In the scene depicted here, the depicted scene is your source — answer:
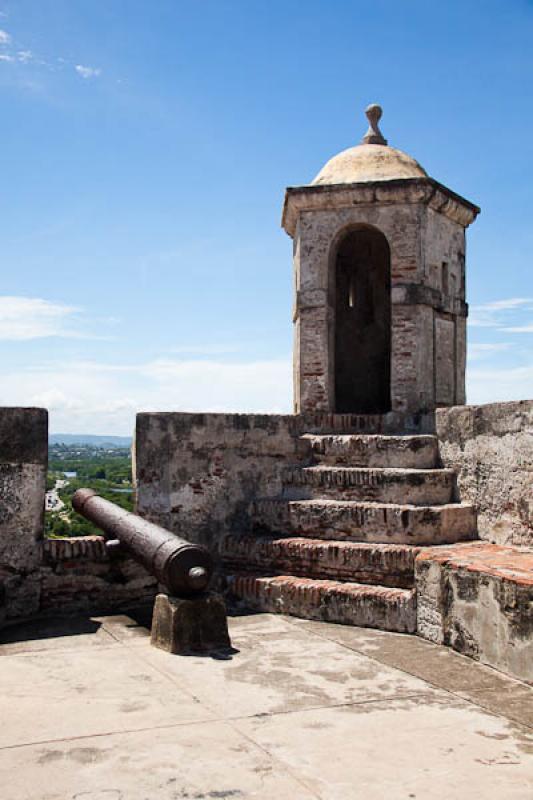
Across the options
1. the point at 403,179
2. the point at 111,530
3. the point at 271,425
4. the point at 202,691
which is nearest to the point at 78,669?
the point at 202,691

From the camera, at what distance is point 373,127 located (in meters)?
9.05

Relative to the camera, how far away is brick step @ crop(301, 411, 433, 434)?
25.6 ft

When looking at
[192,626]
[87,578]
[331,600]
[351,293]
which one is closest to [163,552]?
[192,626]

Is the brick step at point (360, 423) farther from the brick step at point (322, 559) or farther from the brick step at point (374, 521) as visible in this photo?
the brick step at point (322, 559)

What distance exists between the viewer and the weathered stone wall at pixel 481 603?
15.8ft

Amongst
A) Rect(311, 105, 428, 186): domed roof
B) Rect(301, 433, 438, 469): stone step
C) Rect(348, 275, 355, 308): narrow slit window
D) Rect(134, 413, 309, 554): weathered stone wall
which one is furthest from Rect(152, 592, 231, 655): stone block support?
Rect(348, 275, 355, 308): narrow slit window

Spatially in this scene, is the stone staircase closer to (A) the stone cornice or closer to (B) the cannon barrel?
(B) the cannon barrel

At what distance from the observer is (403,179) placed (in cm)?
776

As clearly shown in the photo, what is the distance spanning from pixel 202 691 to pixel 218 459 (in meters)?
3.10

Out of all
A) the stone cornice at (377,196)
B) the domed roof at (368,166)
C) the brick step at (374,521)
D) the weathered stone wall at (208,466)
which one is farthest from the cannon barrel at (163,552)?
the domed roof at (368,166)

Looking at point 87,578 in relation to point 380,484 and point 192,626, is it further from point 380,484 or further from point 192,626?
point 380,484

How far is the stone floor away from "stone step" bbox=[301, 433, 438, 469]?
1.75 metres

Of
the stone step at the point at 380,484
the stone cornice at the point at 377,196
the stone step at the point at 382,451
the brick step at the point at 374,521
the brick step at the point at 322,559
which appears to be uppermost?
the stone cornice at the point at 377,196

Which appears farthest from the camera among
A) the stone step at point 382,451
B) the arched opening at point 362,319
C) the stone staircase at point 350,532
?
the arched opening at point 362,319
